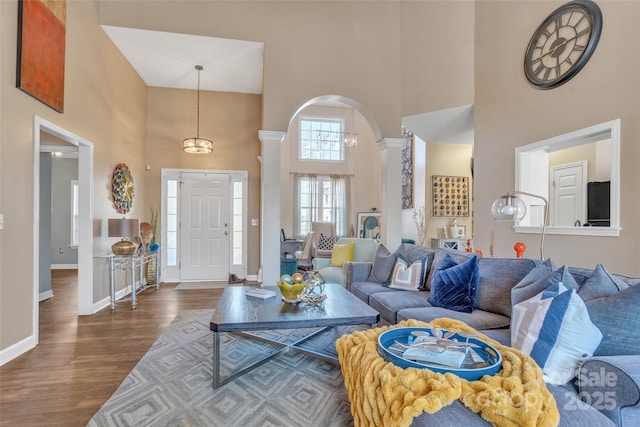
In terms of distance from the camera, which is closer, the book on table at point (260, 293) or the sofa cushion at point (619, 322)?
the sofa cushion at point (619, 322)

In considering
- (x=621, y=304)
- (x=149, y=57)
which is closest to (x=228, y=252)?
(x=149, y=57)

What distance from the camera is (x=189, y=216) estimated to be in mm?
5738

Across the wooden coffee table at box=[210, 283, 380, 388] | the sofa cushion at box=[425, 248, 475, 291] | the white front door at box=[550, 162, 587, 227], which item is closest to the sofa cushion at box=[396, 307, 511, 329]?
the wooden coffee table at box=[210, 283, 380, 388]

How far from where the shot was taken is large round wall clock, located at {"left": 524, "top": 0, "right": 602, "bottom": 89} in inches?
111

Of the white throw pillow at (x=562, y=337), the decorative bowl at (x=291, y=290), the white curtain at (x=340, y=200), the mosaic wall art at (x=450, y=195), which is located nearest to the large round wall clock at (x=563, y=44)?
the white throw pillow at (x=562, y=337)

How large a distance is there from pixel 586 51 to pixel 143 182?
6038 mm

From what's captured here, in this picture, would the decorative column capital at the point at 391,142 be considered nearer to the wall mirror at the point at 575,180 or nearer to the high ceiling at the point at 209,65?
the high ceiling at the point at 209,65

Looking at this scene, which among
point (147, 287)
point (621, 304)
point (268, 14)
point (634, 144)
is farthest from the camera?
point (147, 287)

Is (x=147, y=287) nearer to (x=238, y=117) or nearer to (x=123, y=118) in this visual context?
(x=123, y=118)

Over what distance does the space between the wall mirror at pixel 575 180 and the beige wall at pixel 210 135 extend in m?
4.19

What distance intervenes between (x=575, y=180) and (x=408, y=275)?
254 cm

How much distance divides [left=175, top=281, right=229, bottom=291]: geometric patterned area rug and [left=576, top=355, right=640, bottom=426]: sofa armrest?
4812mm

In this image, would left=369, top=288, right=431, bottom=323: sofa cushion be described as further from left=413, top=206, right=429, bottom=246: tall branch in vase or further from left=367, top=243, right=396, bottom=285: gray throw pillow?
left=413, top=206, right=429, bottom=246: tall branch in vase

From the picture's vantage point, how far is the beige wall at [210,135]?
558 centimetres
